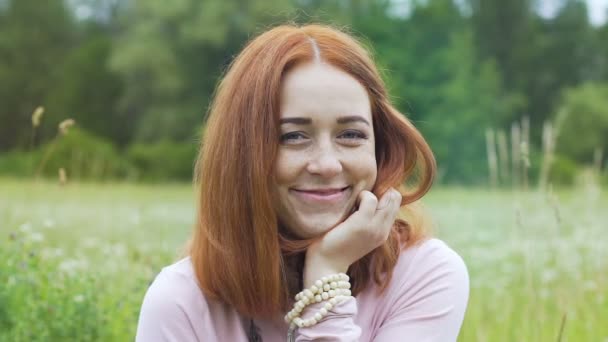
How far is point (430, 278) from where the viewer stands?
2.44 metres

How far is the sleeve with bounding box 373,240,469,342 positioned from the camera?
2.38 metres

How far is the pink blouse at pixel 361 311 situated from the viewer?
7.49 ft

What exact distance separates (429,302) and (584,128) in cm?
3305

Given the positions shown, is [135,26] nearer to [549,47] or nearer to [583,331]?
[549,47]

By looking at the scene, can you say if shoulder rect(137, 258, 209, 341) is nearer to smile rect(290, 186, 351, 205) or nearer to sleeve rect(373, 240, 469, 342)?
smile rect(290, 186, 351, 205)

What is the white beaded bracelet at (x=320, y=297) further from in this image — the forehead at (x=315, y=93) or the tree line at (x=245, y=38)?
the tree line at (x=245, y=38)

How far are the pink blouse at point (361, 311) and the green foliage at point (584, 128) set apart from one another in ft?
104

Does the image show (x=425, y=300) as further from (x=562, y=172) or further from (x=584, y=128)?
(x=584, y=128)

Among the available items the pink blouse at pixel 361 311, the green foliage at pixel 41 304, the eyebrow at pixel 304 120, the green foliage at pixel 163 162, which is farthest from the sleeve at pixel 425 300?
the green foliage at pixel 163 162

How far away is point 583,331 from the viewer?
520cm

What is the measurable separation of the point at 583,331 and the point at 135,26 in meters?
33.5

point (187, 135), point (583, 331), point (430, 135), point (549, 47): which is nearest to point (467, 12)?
point (549, 47)

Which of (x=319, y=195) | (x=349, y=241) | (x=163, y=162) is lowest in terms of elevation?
(x=163, y=162)

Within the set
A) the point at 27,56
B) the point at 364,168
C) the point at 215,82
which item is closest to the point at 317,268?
the point at 364,168
